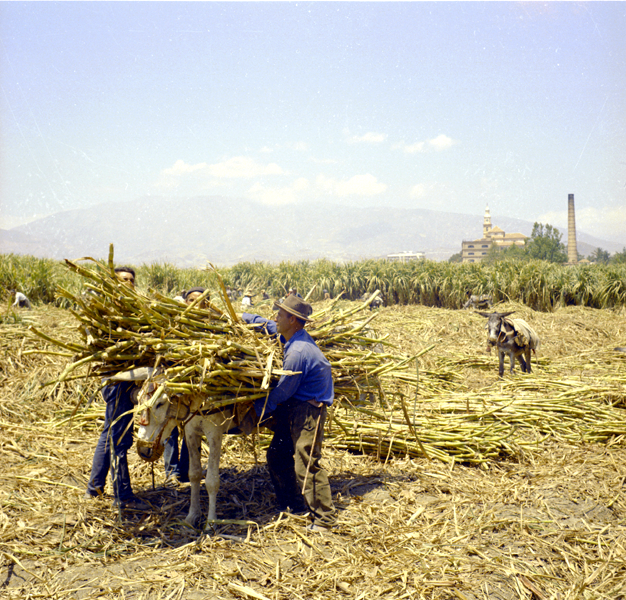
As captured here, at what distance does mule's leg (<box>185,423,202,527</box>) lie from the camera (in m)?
4.16

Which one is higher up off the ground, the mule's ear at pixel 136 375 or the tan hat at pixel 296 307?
the tan hat at pixel 296 307

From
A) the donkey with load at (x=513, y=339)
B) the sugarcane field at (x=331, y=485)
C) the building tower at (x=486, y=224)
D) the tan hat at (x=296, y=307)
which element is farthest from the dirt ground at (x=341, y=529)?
the building tower at (x=486, y=224)

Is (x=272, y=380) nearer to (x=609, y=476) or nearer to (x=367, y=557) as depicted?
Answer: (x=367, y=557)

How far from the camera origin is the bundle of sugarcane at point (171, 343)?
3.72 m

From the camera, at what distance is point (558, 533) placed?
13.4 ft

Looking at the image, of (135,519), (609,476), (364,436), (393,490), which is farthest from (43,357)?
(609,476)

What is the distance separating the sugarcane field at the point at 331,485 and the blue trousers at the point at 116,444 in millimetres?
175

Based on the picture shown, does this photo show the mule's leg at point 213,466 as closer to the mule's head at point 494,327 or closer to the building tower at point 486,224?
the mule's head at point 494,327

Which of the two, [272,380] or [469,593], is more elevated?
[272,380]

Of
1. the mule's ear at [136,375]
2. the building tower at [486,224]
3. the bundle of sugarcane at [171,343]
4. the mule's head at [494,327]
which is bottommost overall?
the mule's head at [494,327]

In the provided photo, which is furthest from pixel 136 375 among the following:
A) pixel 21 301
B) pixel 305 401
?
pixel 21 301

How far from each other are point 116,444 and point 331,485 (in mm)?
2038

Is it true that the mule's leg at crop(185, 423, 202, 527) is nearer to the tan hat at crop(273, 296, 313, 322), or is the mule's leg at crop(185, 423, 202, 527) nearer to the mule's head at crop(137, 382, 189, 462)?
the mule's head at crop(137, 382, 189, 462)

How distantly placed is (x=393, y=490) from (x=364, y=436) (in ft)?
3.09
